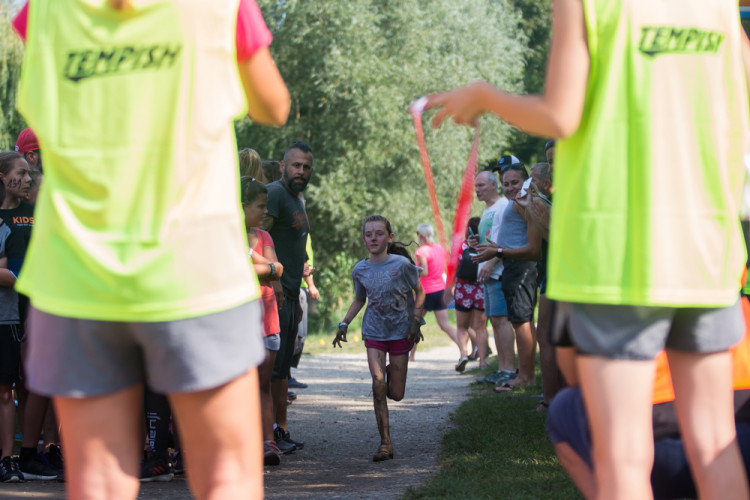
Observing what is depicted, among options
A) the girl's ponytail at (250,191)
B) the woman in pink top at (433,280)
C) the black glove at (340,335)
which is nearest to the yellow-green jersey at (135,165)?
the girl's ponytail at (250,191)

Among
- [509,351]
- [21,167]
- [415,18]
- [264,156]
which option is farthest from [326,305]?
[21,167]

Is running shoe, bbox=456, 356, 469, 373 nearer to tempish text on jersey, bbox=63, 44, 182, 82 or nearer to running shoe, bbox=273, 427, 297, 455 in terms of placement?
running shoe, bbox=273, 427, 297, 455

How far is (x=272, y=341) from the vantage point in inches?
239

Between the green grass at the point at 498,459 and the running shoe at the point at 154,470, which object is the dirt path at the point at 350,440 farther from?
the green grass at the point at 498,459

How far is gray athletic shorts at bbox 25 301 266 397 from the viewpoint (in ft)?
6.69

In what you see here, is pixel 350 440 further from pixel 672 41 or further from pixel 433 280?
pixel 433 280

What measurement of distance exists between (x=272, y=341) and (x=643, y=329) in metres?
4.13

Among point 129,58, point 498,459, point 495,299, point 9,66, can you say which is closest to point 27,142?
point 498,459

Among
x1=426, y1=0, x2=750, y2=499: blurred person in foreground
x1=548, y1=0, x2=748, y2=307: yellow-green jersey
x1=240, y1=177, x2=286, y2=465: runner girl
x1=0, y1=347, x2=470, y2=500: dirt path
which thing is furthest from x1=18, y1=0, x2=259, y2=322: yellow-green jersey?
x1=240, y1=177, x2=286, y2=465: runner girl

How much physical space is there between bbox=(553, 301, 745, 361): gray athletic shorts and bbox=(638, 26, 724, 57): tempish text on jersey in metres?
0.65

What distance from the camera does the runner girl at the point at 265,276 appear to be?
5723mm

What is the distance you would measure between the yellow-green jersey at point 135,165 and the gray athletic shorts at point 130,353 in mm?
33

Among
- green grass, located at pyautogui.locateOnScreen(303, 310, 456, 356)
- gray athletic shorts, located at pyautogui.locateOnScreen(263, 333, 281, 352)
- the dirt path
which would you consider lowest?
green grass, located at pyautogui.locateOnScreen(303, 310, 456, 356)

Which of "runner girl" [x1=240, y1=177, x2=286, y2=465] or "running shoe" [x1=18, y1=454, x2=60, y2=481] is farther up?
"runner girl" [x1=240, y1=177, x2=286, y2=465]
